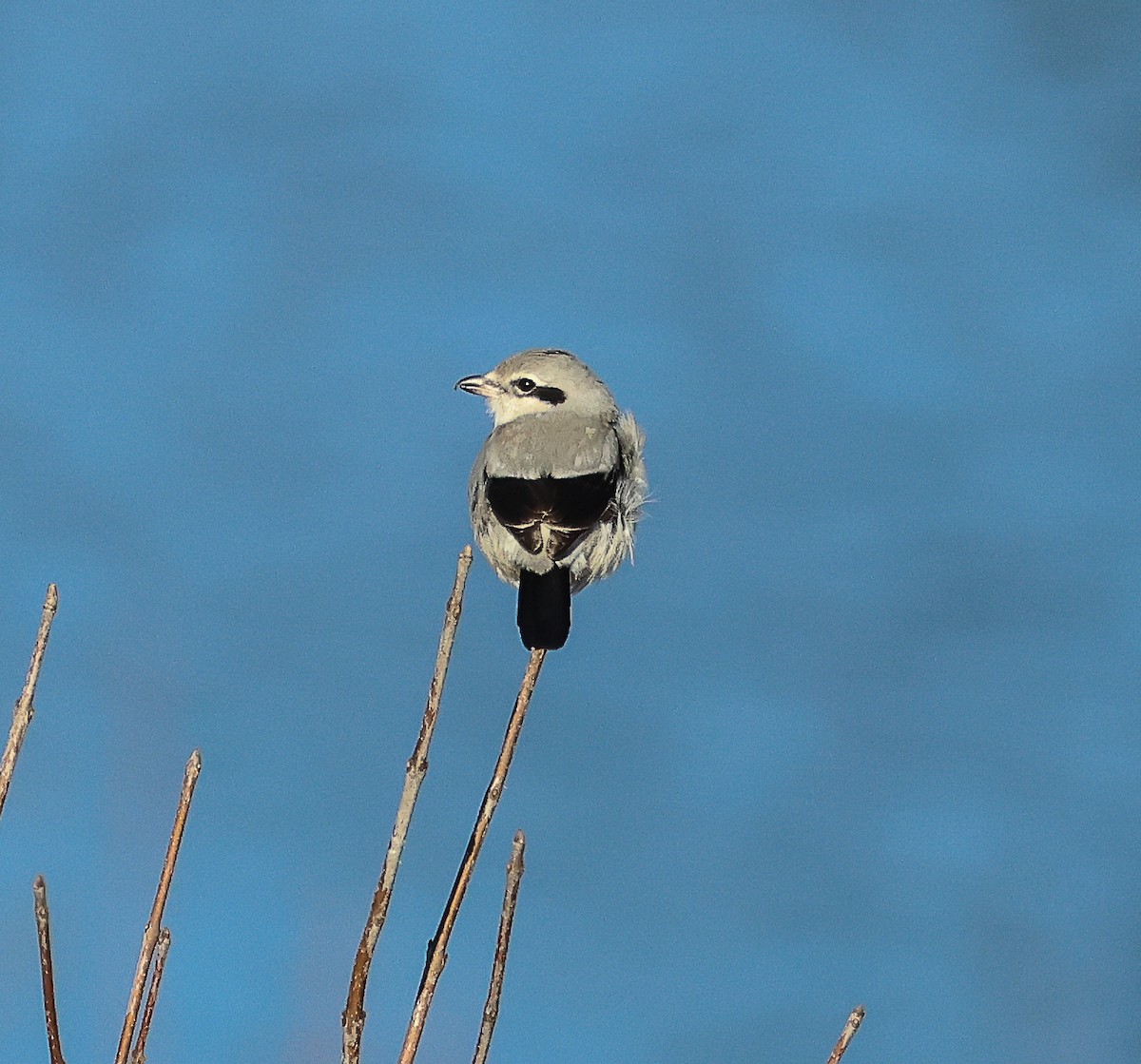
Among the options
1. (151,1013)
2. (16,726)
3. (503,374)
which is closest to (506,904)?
(151,1013)

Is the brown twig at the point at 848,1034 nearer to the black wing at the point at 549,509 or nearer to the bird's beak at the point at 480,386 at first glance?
the black wing at the point at 549,509

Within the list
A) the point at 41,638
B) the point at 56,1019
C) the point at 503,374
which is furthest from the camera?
the point at 503,374

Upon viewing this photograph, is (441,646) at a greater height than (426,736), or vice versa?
(441,646)

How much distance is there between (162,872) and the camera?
1943 mm

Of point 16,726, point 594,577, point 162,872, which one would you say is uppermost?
point 594,577

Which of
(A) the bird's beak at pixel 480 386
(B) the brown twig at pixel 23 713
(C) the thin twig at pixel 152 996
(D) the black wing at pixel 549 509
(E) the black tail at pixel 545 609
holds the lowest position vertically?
(C) the thin twig at pixel 152 996

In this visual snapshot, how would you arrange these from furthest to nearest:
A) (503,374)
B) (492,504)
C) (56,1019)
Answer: (503,374), (492,504), (56,1019)

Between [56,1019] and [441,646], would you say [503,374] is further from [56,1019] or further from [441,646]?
[56,1019]

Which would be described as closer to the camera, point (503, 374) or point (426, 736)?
point (426, 736)

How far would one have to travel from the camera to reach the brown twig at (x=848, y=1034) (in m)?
1.89

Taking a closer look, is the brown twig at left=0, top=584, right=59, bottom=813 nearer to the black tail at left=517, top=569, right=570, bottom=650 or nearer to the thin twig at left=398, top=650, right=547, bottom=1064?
the thin twig at left=398, top=650, right=547, bottom=1064

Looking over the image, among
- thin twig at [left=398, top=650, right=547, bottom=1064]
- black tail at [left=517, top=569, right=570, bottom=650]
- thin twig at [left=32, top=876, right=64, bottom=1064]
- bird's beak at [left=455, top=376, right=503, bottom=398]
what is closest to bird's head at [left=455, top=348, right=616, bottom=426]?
bird's beak at [left=455, top=376, right=503, bottom=398]

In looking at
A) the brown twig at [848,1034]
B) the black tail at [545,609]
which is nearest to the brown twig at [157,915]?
the brown twig at [848,1034]

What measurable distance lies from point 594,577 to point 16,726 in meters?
2.80
